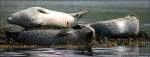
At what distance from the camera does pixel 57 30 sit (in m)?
28.1

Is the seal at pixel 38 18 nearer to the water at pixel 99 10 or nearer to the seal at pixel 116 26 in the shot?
the seal at pixel 116 26

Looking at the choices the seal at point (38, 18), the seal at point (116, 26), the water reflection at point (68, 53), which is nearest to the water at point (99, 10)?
the seal at point (38, 18)

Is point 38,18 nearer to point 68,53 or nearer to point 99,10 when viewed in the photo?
point 68,53

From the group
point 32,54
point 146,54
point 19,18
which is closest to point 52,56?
point 32,54

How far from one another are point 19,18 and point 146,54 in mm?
5907

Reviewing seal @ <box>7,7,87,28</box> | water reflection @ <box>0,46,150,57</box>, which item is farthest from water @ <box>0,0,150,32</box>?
water reflection @ <box>0,46,150,57</box>

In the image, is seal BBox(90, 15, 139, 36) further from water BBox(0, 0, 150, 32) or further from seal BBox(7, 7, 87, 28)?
water BBox(0, 0, 150, 32)

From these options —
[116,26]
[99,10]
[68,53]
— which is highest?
[99,10]

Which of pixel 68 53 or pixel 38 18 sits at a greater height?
pixel 38 18

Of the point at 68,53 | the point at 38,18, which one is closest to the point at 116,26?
the point at 38,18

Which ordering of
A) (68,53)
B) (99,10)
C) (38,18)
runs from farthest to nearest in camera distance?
(99,10) < (38,18) < (68,53)

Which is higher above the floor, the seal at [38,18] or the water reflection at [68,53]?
the seal at [38,18]

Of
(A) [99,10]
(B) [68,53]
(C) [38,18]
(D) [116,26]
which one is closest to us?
(B) [68,53]

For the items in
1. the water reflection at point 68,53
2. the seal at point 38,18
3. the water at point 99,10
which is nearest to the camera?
the water reflection at point 68,53
